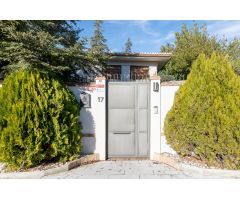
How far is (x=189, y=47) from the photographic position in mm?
17703

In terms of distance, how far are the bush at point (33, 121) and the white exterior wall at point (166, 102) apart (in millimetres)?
2678

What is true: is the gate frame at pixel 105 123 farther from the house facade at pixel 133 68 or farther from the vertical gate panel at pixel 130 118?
the house facade at pixel 133 68

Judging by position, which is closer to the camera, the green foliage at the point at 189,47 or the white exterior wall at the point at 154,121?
the white exterior wall at the point at 154,121

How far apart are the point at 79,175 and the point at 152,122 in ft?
8.52

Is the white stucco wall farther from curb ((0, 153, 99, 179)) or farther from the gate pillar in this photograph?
curb ((0, 153, 99, 179))

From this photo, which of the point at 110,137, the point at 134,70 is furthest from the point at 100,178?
the point at 134,70

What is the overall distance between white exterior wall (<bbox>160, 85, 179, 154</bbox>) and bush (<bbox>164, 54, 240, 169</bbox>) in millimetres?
719

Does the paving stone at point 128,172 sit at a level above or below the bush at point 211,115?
below

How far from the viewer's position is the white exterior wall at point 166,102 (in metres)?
6.29

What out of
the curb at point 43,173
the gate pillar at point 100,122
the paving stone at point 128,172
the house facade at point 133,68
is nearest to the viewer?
the curb at point 43,173

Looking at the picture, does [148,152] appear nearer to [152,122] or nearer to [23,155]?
[152,122]

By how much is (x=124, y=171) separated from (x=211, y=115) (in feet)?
8.28

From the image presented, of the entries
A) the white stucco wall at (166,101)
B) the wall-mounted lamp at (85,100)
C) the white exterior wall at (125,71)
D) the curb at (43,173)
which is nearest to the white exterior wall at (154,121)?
the white stucco wall at (166,101)

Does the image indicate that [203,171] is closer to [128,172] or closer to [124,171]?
[128,172]
